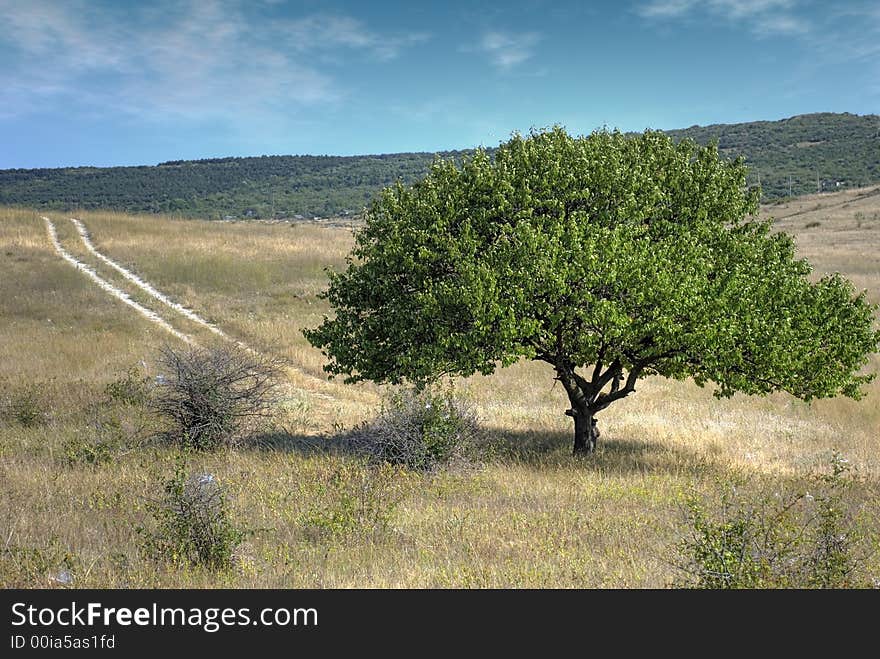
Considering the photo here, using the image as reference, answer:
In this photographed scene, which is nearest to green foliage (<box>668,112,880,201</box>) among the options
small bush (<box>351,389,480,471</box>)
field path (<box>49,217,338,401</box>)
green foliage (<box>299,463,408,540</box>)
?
field path (<box>49,217,338,401</box>)

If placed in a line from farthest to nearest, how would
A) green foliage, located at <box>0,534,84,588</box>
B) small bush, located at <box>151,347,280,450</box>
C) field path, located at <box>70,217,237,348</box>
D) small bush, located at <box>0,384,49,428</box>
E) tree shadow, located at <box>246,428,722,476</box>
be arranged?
field path, located at <box>70,217,237,348</box>, small bush, located at <box>0,384,49,428</box>, small bush, located at <box>151,347,280,450</box>, tree shadow, located at <box>246,428,722,476</box>, green foliage, located at <box>0,534,84,588</box>

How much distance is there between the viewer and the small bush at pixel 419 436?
1555cm

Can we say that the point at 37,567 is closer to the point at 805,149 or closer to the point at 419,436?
the point at 419,436

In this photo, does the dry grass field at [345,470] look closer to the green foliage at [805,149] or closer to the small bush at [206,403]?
the small bush at [206,403]

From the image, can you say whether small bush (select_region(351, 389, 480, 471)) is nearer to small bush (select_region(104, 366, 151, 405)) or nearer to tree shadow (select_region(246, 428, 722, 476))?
tree shadow (select_region(246, 428, 722, 476))

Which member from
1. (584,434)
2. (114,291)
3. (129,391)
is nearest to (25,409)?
(129,391)

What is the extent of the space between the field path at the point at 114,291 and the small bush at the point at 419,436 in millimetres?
17250

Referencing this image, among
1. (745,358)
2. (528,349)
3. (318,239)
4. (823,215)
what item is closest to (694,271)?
(745,358)

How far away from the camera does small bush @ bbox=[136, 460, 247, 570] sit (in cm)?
903

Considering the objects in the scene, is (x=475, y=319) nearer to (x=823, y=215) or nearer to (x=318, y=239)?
(x=318, y=239)

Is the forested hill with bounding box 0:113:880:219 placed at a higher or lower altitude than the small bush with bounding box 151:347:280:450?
higher

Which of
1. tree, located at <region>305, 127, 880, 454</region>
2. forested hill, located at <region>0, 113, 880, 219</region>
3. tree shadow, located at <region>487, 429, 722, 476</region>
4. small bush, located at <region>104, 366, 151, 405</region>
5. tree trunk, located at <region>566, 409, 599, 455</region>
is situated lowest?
tree shadow, located at <region>487, 429, 722, 476</region>

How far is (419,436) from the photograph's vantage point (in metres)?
15.8

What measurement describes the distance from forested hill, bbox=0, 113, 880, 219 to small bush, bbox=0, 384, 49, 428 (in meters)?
101
